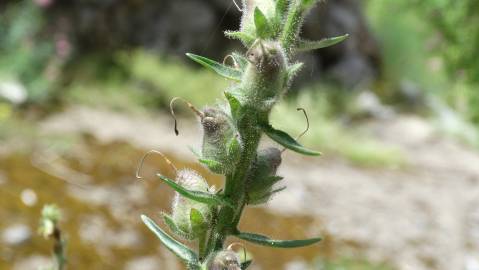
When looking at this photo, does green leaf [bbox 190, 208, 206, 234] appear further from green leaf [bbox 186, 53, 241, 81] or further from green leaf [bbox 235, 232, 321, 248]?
green leaf [bbox 186, 53, 241, 81]

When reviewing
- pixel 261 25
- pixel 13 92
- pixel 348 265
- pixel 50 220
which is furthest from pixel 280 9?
pixel 13 92

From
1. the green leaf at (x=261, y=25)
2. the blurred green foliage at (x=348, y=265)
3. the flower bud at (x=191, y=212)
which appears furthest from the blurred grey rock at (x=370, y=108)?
the green leaf at (x=261, y=25)

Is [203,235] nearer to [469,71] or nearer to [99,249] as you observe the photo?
[99,249]

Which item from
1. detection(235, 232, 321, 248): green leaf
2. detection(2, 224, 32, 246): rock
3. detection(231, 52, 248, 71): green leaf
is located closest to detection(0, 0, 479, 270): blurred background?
detection(2, 224, 32, 246): rock

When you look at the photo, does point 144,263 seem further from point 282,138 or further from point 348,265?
point 282,138

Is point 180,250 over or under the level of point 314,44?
under

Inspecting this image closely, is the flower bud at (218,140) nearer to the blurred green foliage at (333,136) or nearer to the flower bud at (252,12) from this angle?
the flower bud at (252,12)
